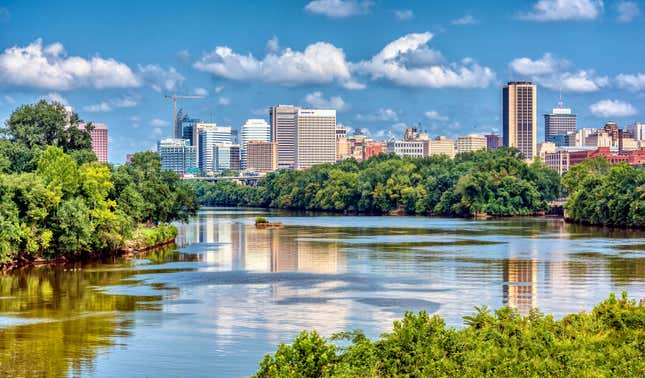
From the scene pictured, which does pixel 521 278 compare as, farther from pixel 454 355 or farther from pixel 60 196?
pixel 454 355

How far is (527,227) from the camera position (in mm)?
115875

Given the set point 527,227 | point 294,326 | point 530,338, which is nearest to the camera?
point 530,338

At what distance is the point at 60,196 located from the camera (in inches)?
2613

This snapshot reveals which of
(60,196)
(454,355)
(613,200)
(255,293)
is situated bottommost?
(255,293)

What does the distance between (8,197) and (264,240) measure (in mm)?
34002

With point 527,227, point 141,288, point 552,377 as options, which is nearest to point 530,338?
point 552,377

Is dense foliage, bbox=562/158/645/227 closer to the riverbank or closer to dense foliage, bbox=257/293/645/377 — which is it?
the riverbank

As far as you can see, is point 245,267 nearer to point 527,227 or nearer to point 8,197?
point 8,197

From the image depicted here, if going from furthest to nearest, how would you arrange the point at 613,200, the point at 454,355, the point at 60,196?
the point at 613,200
the point at 60,196
the point at 454,355

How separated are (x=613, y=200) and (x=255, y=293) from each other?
68.0 metres

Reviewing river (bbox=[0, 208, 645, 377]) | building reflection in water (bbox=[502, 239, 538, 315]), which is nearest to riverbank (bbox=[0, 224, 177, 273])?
river (bbox=[0, 208, 645, 377])

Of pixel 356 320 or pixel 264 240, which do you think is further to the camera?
pixel 264 240

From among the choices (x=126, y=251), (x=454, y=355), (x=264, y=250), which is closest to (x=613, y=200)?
(x=264, y=250)

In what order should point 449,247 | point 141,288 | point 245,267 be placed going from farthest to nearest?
point 449,247 → point 245,267 → point 141,288
